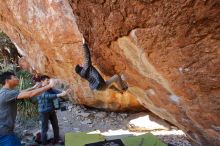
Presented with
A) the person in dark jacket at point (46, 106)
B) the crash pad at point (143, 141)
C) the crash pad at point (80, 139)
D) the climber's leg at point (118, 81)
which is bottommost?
the crash pad at point (143, 141)

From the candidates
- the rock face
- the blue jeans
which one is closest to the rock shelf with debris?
the rock face

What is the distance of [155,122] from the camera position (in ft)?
26.3

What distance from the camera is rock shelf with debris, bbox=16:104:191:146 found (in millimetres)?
7543

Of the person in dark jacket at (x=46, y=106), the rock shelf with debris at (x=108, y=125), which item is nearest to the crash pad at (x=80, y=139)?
the person in dark jacket at (x=46, y=106)

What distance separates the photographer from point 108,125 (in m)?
8.43

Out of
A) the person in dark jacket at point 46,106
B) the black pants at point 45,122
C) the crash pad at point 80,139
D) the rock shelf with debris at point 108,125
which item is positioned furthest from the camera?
the rock shelf with debris at point 108,125

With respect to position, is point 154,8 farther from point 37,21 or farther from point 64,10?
point 37,21

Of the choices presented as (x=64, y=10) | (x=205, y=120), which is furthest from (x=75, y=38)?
(x=205, y=120)

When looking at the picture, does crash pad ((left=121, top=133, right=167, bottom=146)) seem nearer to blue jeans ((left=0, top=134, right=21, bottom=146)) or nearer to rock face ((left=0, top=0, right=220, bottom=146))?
rock face ((left=0, top=0, right=220, bottom=146))

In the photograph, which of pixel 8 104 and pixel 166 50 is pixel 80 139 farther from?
pixel 166 50

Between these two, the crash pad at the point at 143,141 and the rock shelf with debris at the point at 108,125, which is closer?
the crash pad at the point at 143,141

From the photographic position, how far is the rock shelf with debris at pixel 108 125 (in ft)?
24.7

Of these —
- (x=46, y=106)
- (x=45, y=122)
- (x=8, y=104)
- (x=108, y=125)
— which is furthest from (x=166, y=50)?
(x=108, y=125)

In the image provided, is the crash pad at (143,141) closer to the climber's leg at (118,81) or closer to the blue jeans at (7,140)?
the climber's leg at (118,81)
